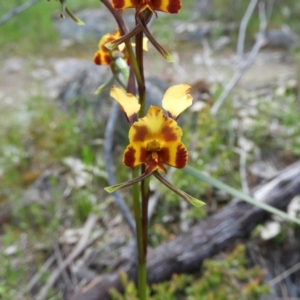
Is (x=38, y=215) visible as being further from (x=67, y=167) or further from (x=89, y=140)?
(x=89, y=140)

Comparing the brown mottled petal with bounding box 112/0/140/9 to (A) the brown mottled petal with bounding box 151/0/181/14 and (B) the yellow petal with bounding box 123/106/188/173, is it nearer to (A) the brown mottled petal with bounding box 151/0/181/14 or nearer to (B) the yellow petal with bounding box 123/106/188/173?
(A) the brown mottled petal with bounding box 151/0/181/14

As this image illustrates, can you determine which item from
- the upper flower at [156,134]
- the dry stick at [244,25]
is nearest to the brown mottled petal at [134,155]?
the upper flower at [156,134]

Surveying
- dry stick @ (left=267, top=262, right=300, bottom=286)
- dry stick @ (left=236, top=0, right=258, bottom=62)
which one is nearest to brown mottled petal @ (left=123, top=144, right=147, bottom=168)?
dry stick @ (left=267, top=262, right=300, bottom=286)

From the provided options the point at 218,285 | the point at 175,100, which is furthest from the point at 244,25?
the point at 175,100

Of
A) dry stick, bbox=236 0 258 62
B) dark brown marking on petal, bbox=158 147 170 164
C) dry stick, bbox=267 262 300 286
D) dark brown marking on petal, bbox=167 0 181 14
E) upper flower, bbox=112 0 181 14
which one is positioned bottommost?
dry stick, bbox=267 262 300 286

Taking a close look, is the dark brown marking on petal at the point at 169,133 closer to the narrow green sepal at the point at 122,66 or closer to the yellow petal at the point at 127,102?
the yellow petal at the point at 127,102

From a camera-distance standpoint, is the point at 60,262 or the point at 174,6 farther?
the point at 60,262

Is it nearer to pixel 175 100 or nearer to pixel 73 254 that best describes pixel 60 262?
pixel 73 254
